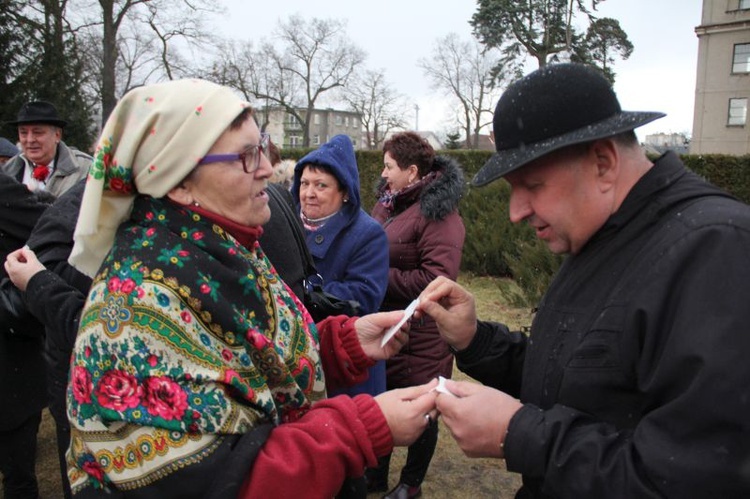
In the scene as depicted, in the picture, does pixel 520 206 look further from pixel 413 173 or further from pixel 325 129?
pixel 325 129

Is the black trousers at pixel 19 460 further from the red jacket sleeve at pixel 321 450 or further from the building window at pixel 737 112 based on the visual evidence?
the building window at pixel 737 112

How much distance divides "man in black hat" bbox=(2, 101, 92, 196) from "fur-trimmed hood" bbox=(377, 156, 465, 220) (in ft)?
9.02

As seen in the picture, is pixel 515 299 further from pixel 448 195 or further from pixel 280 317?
pixel 280 317

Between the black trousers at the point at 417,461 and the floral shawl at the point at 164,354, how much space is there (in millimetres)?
2384

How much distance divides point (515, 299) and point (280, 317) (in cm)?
666

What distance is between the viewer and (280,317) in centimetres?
171

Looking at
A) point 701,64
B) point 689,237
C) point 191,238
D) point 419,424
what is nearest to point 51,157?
point 191,238

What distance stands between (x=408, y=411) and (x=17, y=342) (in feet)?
9.06

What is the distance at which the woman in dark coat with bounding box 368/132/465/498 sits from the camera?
12.1ft

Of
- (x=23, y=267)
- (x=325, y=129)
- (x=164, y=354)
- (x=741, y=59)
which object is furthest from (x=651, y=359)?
(x=325, y=129)

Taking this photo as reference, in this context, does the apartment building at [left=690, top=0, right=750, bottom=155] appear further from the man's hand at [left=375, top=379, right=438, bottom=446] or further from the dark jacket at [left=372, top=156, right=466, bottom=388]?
the man's hand at [left=375, top=379, right=438, bottom=446]

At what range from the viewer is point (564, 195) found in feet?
4.84

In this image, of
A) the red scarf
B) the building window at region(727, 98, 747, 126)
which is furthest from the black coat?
the building window at region(727, 98, 747, 126)

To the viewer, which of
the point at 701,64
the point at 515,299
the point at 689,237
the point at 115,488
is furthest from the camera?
the point at 701,64
